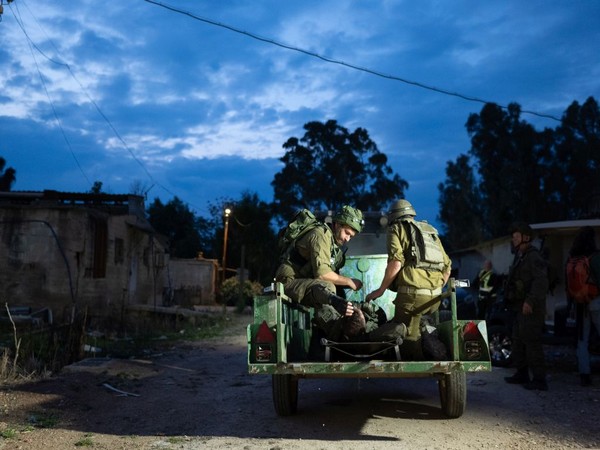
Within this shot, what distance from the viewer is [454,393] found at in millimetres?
5441

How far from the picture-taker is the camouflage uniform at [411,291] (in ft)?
17.2

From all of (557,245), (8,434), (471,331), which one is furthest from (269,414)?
(557,245)

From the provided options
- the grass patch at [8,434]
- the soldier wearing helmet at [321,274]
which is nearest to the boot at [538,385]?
the soldier wearing helmet at [321,274]

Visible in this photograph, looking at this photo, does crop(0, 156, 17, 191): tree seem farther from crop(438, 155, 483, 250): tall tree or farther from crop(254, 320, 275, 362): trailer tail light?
crop(254, 320, 275, 362): trailer tail light

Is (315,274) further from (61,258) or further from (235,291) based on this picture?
(235,291)

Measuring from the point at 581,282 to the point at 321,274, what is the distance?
11.6 feet

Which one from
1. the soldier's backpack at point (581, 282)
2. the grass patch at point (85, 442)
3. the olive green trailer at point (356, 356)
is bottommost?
the grass patch at point (85, 442)

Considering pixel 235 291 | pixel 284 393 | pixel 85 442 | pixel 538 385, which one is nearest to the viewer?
pixel 85 442

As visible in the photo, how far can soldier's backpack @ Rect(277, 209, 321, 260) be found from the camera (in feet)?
19.7

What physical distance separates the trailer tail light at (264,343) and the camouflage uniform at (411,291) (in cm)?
114

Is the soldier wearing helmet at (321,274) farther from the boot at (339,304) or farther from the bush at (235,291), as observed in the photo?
the bush at (235,291)

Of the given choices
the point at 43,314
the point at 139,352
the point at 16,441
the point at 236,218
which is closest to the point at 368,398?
the point at 16,441

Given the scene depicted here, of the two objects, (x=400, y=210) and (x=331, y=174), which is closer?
(x=400, y=210)

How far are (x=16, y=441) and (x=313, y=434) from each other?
247 centimetres
